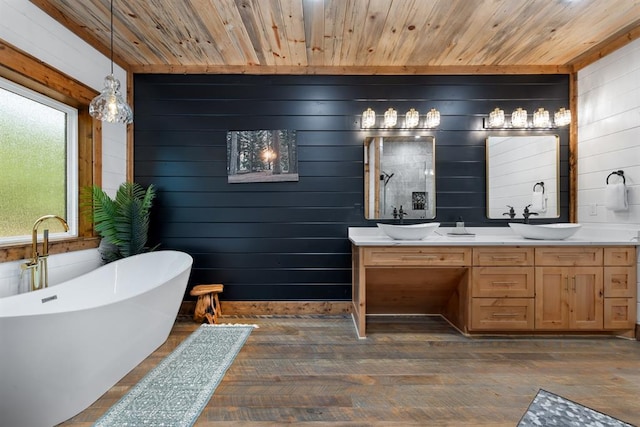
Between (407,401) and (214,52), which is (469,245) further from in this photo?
(214,52)

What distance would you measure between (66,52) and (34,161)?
35.4 inches

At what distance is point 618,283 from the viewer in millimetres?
2422

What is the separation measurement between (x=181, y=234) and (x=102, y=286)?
0.82 metres

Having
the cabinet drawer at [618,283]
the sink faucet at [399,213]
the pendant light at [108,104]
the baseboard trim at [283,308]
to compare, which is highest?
the pendant light at [108,104]

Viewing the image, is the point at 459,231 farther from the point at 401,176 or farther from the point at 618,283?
the point at 618,283

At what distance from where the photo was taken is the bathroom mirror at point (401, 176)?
2984 millimetres

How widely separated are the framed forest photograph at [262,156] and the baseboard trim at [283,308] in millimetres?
1275

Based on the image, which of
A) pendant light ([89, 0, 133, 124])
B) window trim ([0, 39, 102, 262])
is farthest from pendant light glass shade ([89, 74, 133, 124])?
window trim ([0, 39, 102, 262])

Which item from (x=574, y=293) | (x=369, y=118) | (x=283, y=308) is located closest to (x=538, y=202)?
(x=574, y=293)

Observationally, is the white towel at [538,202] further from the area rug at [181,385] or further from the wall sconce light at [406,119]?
the area rug at [181,385]

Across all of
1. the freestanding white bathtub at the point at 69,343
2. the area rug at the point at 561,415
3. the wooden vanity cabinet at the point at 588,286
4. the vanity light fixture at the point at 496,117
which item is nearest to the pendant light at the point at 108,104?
the freestanding white bathtub at the point at 69,343

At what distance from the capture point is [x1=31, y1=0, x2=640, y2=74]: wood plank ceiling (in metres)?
2.14

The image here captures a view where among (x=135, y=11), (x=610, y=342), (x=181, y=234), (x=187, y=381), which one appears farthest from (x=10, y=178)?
(x=610, y=342)

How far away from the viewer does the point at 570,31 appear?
2426 mm
